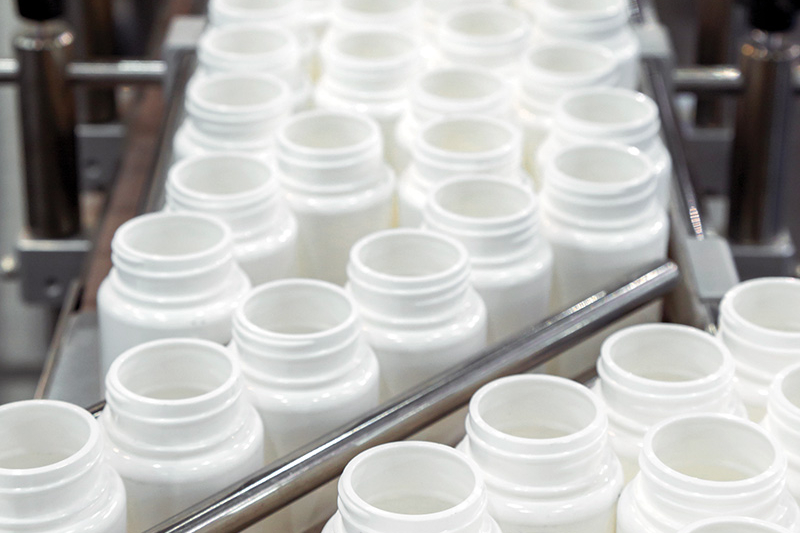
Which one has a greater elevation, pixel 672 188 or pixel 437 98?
Answer: pixel 437 98

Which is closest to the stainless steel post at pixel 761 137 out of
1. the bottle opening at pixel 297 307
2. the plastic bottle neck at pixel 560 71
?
the plastic bottle neck at pixel 560 71

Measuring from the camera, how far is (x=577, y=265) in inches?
46.0

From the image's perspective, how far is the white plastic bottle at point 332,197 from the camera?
3.92 feet

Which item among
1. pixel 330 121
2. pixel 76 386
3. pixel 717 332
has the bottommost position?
pixel 76 386

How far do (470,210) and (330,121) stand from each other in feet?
0.76

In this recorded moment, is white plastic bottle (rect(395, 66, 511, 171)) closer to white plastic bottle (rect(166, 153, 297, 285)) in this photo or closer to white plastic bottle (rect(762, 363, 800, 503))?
white plastic bottle (rect(166, 153, 297, 285))

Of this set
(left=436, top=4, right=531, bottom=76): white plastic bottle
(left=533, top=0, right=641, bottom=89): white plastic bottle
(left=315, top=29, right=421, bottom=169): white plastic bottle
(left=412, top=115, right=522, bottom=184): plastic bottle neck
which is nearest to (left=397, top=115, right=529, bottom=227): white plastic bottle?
(left=412, top=115, right=522, bottom=184): plastic bottle neck

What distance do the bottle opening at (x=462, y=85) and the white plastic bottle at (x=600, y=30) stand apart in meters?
0.19

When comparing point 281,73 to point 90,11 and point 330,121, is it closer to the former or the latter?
point 330,121

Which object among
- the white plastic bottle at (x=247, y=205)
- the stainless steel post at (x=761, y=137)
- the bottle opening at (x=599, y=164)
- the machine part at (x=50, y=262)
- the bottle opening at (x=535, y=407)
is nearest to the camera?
the bottle opening at (x=535, y=407)

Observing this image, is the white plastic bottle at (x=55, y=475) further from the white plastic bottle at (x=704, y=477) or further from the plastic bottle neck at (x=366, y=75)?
the plastic bottle neck at (x=366, y=75)

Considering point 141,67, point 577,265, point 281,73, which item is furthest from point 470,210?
point 141,67

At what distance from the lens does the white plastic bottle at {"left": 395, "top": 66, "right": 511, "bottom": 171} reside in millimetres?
1326

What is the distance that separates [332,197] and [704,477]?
20.3 inches
